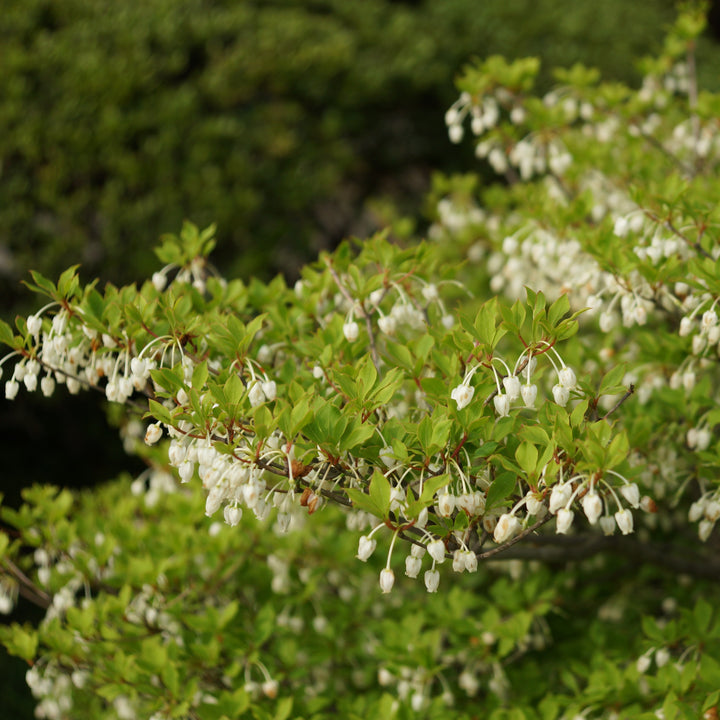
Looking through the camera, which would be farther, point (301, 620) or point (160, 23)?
point (160, 23)

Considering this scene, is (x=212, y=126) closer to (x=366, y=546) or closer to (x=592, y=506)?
(x=366, y=546)

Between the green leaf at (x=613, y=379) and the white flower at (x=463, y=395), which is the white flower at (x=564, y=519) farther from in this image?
the green leaf at (x=613, y=379)

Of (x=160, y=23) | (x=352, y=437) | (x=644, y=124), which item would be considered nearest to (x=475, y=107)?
(x=644, y=124)

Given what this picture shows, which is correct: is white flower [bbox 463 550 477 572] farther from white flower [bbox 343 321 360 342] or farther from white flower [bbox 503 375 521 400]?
white flower [bbox 343 321 360 342]

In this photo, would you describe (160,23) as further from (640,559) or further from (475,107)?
(640,559)

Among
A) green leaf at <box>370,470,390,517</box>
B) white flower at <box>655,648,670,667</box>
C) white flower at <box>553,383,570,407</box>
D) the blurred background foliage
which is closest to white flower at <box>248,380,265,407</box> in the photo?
green leaf at <box>370,470,390,517</box>

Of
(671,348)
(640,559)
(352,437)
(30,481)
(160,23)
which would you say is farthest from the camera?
(160,23)

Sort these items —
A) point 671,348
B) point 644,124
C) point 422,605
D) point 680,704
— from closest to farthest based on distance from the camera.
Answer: point 680,704, point 671,348, point 422,605, point 644,124
